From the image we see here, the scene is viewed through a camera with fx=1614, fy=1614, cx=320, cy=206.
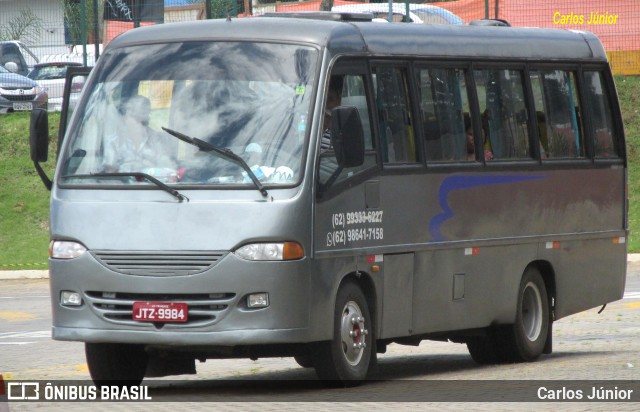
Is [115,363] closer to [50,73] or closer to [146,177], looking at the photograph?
[146,177]

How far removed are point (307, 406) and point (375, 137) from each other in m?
2.66

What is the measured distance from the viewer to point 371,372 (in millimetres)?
12422

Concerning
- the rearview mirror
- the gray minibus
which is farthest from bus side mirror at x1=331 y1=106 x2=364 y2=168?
the rearview mirror

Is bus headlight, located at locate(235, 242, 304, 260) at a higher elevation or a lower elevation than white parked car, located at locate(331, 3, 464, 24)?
lower

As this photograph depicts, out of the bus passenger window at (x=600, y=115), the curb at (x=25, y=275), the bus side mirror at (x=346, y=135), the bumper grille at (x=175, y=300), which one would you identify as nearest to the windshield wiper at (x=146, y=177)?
the bumper grille at (x=175, y=300)

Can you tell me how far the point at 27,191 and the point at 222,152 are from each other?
71.0 ft

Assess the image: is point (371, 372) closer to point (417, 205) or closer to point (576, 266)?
point (417, 205)

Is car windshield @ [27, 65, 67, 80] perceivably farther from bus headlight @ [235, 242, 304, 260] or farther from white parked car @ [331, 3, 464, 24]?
bus headlight @ [235, 242, 304, 260]

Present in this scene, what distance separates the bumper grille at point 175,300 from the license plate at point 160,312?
3cm

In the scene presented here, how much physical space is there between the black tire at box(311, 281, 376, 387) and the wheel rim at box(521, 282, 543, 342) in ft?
9.51

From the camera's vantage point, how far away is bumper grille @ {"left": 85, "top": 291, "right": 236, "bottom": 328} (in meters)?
11.1

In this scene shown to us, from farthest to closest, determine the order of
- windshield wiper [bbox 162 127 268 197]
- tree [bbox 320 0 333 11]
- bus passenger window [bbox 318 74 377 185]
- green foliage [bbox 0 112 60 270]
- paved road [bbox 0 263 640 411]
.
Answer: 1. tree [bbox 320 0 333 11]
2. green foliage [bbox 0 112 60 270]
3. bus passenger window [bbox 318 74 377 185]
4. windshield wiper [bbox 162 127 268 197]
5. paved road [bbox 0 263 640 411]

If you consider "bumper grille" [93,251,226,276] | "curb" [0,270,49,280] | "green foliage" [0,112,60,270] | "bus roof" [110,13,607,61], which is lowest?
"curb" [0,270,49,280]

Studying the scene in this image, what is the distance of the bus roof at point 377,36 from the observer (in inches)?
477
